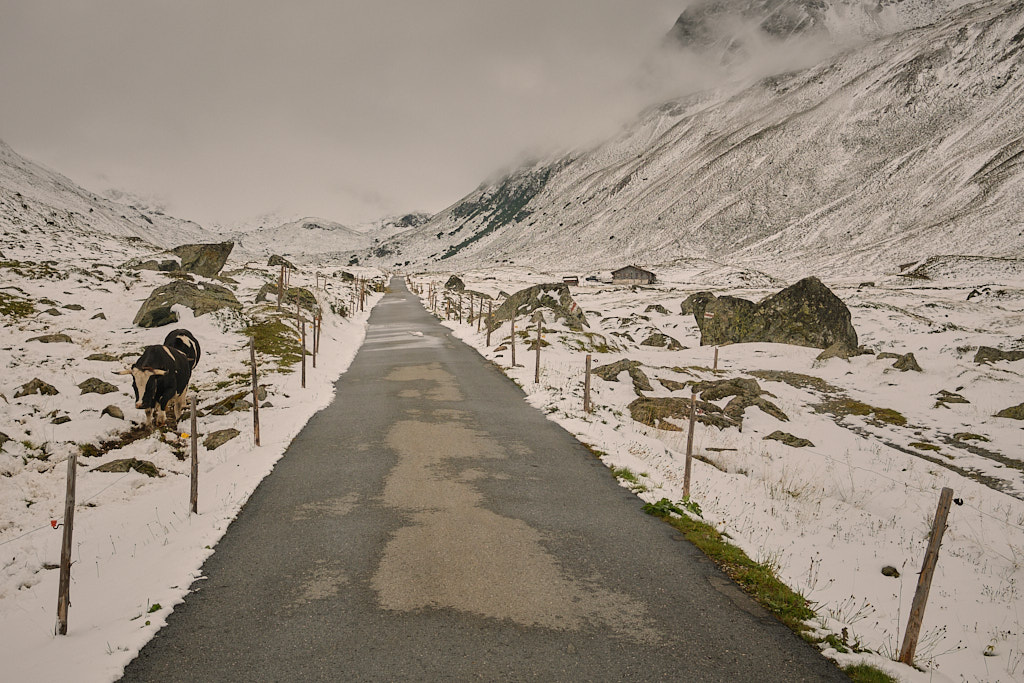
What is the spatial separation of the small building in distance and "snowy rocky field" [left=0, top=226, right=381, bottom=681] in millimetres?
80492

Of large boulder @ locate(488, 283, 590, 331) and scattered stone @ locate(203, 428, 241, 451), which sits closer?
scattered stone @ locate(203, 428, 241, 451)

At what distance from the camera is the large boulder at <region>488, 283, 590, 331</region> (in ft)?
117

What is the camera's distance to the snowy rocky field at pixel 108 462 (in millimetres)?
5785

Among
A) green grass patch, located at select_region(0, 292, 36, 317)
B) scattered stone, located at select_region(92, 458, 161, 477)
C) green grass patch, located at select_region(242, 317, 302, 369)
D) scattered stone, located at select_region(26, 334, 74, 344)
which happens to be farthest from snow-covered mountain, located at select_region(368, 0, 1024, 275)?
green grass patch, located at select_region(0, 292, 36, 317)

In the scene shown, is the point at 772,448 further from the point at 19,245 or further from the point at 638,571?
the point at 19,245

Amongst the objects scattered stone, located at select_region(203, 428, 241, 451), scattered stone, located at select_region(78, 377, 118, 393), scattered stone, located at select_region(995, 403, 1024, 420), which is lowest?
scattered stone, located at select_region(203, 428, 241, 451)

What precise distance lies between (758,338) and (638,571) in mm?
30602

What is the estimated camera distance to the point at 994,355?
79.8ft

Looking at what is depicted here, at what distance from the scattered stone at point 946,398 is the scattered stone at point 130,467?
84.6ft

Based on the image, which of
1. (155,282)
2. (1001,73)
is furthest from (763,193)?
(155,282)

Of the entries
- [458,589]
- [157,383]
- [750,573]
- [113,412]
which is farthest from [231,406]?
[750,573]

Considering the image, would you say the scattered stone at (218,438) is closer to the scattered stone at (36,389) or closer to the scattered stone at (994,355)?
the scattered stone at (36,389)

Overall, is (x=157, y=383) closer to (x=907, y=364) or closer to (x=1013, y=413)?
(x=1013, y=413)

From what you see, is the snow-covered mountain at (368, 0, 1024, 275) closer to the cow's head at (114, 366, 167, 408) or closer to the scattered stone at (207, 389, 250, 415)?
the scattered stone at (207, 389, 250, 415)
